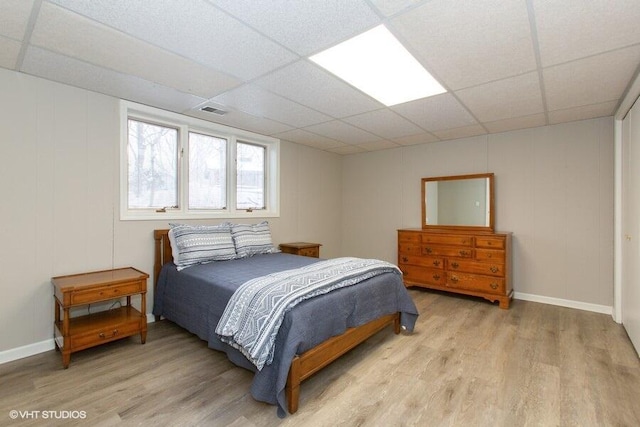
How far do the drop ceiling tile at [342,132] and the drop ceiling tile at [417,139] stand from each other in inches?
14.8

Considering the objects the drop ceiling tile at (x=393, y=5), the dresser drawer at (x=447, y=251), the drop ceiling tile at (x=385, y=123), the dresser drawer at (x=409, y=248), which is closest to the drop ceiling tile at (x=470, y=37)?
the drop ceiling tile at (x=393, y=5)

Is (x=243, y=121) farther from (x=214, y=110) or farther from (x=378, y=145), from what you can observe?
(x=378, y=145)

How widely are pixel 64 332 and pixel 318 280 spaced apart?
1.96m

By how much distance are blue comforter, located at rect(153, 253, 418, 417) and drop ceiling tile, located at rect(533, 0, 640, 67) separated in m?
2.11

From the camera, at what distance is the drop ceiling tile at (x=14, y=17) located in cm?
165

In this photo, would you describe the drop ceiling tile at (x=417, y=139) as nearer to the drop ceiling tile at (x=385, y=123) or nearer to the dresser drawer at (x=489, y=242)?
the drop ceiling tile at (x=385, y=123)

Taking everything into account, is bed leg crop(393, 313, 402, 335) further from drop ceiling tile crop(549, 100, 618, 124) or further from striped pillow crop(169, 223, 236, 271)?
drop ceiling tile crop(549, 100, 618, 124)

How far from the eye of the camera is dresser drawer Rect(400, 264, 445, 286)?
4.28 meters

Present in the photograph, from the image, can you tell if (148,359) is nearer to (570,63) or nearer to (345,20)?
(345,20)

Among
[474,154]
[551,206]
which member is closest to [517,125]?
[474,154]

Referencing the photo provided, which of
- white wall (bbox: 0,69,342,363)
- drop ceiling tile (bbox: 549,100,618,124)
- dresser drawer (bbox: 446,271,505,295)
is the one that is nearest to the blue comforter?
white wall (bbox: 0,69,342,363)

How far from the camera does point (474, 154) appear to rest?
14.5 ft

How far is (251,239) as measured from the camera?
3.70 m

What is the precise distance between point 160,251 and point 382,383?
8.47 ft
